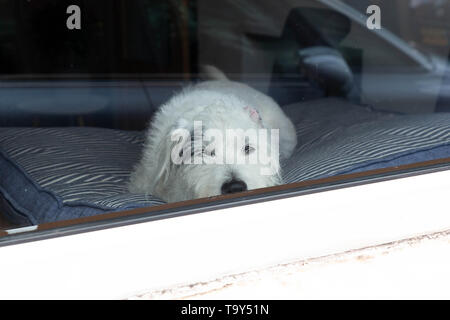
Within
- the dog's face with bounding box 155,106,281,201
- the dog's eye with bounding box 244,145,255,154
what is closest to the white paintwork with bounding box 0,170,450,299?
the dog's face with bounding box 155,106,281,201

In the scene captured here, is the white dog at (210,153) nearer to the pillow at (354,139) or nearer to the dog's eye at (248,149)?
the dog's eye at (248,149)

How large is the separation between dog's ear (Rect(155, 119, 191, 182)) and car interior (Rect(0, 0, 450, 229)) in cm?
20

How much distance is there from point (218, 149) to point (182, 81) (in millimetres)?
2643

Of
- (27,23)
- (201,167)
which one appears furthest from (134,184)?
(27,23)

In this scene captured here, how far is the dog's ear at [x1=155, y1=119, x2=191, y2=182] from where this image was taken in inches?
89.5

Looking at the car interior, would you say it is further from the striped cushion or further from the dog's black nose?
the dog's black nose

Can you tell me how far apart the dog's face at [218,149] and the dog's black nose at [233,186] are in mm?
134

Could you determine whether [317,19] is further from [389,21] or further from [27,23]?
[27,23]

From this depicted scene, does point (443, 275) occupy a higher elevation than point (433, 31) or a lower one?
lower

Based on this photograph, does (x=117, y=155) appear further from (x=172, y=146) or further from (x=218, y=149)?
(x=218, y=149)

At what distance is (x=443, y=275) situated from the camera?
4.65 ft

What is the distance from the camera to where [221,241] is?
1.15 m

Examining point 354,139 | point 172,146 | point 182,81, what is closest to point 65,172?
point 172,146
